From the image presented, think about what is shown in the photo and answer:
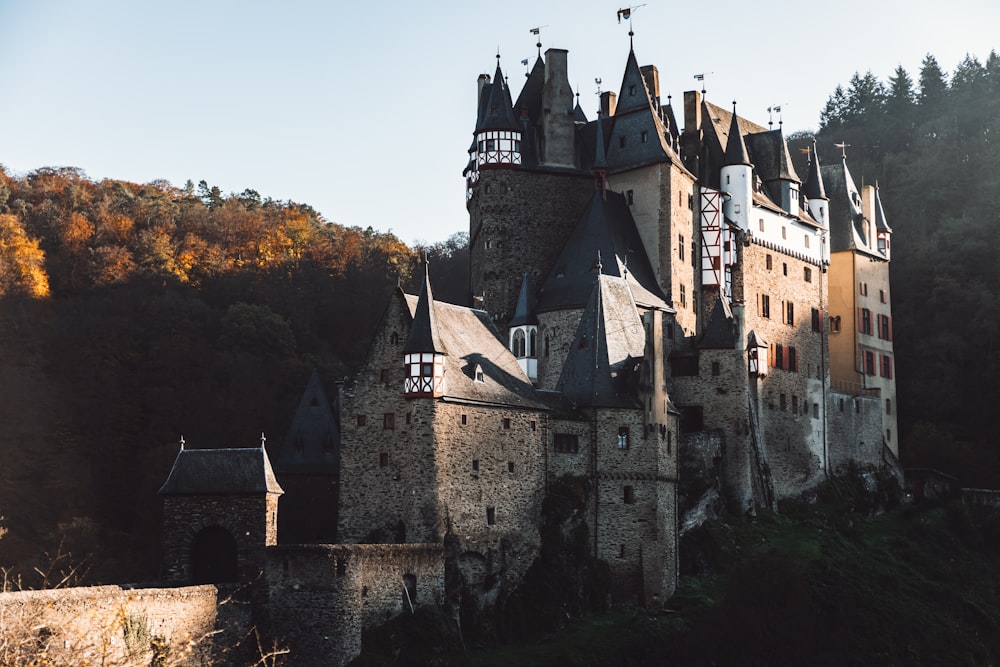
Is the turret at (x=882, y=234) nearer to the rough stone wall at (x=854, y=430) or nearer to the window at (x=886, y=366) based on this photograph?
the window at (x=886, y=366)

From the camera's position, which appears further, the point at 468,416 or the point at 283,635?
the point at 468,416

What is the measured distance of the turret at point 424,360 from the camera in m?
44.9

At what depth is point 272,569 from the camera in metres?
40.4

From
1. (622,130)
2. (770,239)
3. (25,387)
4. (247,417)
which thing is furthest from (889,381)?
(25,387)

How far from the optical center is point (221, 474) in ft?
139

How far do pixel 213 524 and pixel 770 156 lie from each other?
1351 inches

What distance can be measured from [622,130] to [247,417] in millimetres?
19648

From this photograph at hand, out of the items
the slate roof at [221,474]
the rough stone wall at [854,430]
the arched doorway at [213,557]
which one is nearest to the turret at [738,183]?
the rough stone wall at [854,430]

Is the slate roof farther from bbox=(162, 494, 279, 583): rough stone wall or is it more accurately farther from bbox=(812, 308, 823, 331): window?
bbox=(812, 308, 823, 331): window

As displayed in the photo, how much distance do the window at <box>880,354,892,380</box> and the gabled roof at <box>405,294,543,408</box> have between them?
1052 inches

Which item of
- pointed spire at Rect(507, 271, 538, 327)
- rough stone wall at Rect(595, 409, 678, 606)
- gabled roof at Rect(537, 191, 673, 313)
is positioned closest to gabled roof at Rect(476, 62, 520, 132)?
gabled roof at Rect(537, 191, 673, 313)

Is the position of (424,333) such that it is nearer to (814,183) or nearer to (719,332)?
(719,332)

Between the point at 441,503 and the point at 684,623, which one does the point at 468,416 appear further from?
the point at 684,623

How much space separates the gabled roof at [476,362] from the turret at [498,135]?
937cm
